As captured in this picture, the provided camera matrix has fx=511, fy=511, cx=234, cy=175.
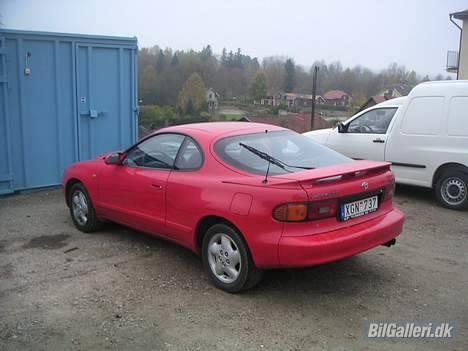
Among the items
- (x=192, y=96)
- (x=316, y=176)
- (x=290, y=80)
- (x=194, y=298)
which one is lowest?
(x=194, y=298)

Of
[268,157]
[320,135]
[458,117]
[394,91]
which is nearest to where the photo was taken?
[268,157]

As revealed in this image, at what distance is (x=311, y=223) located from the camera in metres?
4.05

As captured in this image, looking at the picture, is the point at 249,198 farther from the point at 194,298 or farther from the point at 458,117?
the point at 458,117

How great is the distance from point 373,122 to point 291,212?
5695 millimetres

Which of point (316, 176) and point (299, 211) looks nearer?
point (299, 211)

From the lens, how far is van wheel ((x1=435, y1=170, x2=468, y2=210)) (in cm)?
777

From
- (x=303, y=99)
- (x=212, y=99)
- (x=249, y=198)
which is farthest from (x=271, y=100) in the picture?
(x=249, y=198)

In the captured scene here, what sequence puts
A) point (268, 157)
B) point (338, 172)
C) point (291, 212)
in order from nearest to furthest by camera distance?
point (291, 212) < point (338, 172) < point (268, 157)

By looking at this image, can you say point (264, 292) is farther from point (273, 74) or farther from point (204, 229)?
point (273, 74)

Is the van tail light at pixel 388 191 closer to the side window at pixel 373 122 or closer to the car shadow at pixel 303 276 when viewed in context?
the car shadow at pixel 303 276

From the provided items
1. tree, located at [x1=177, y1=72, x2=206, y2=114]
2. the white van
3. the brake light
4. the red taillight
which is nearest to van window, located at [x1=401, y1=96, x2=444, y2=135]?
the white van

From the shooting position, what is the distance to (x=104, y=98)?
9461 millimetres

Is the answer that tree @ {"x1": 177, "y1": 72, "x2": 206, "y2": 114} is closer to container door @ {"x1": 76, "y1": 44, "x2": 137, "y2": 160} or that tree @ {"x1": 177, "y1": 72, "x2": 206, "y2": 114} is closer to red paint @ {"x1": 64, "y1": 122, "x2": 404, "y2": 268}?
container door @ {"x1": 76, "y1": 44, "x2": 137, "y2": 160}

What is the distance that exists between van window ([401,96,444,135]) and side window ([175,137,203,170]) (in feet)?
15.4
